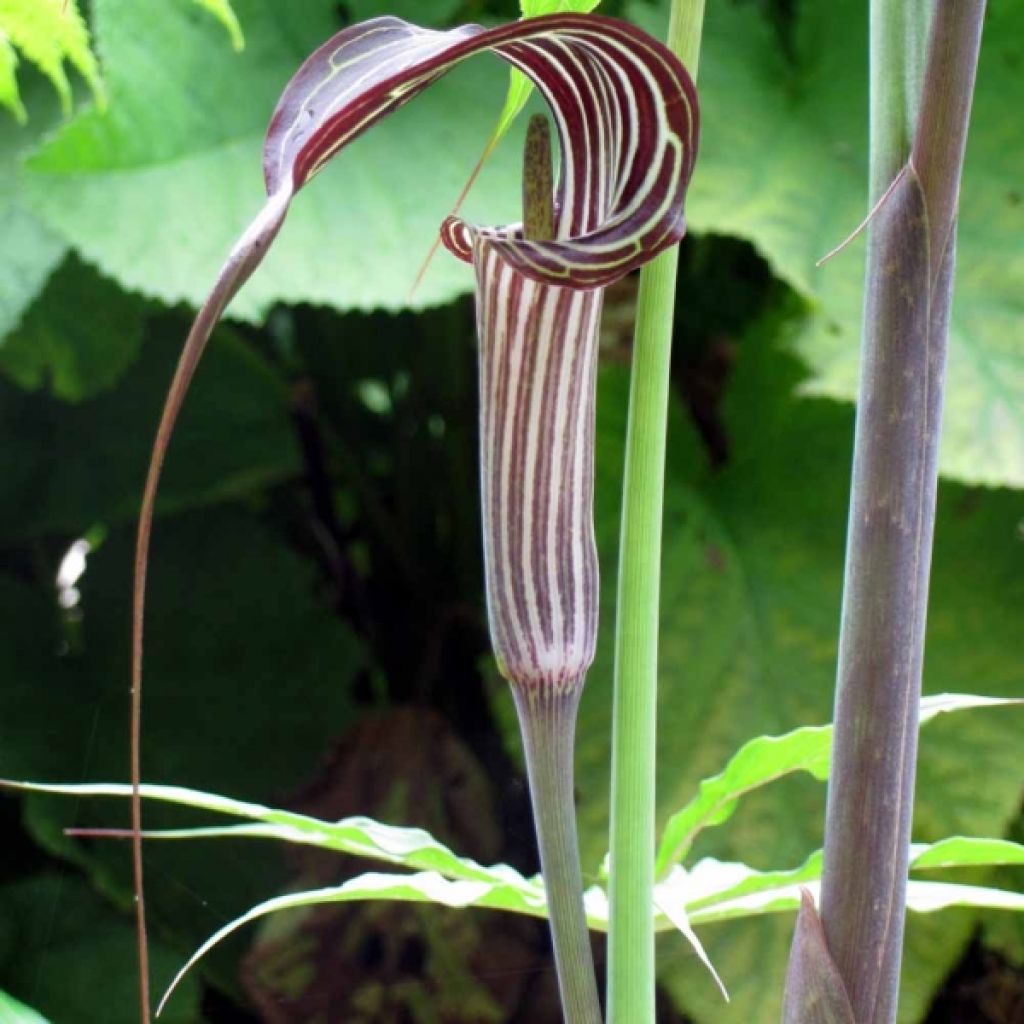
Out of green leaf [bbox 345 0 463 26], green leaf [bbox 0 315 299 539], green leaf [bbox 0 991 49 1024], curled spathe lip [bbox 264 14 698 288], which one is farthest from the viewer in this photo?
green leaf [bbox 0 315 299 539]

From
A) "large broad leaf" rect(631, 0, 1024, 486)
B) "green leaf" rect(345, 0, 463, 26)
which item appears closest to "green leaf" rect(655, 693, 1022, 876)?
"large broad leaf" rect(631, 0, 1024, 486)

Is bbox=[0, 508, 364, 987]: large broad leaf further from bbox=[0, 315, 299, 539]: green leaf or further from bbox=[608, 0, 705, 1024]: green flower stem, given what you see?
bbox=[608, 0, 705, 1024]: green flower stem

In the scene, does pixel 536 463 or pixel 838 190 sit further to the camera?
pixel 838 190

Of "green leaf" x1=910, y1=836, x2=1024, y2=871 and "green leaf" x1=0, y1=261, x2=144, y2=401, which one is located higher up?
"green leaf" x1=0, y1=261, x2=144, y2=401

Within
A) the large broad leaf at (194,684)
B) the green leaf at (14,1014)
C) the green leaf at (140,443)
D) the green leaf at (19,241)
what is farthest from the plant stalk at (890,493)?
the green leaf at (140,443)

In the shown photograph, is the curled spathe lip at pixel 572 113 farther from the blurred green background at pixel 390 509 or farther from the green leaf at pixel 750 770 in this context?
the blurred green background at pixel 390 509

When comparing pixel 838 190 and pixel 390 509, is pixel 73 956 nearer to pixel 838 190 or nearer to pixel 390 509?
pixel 390 509

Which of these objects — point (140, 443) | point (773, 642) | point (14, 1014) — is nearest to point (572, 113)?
point (14, 1014)
